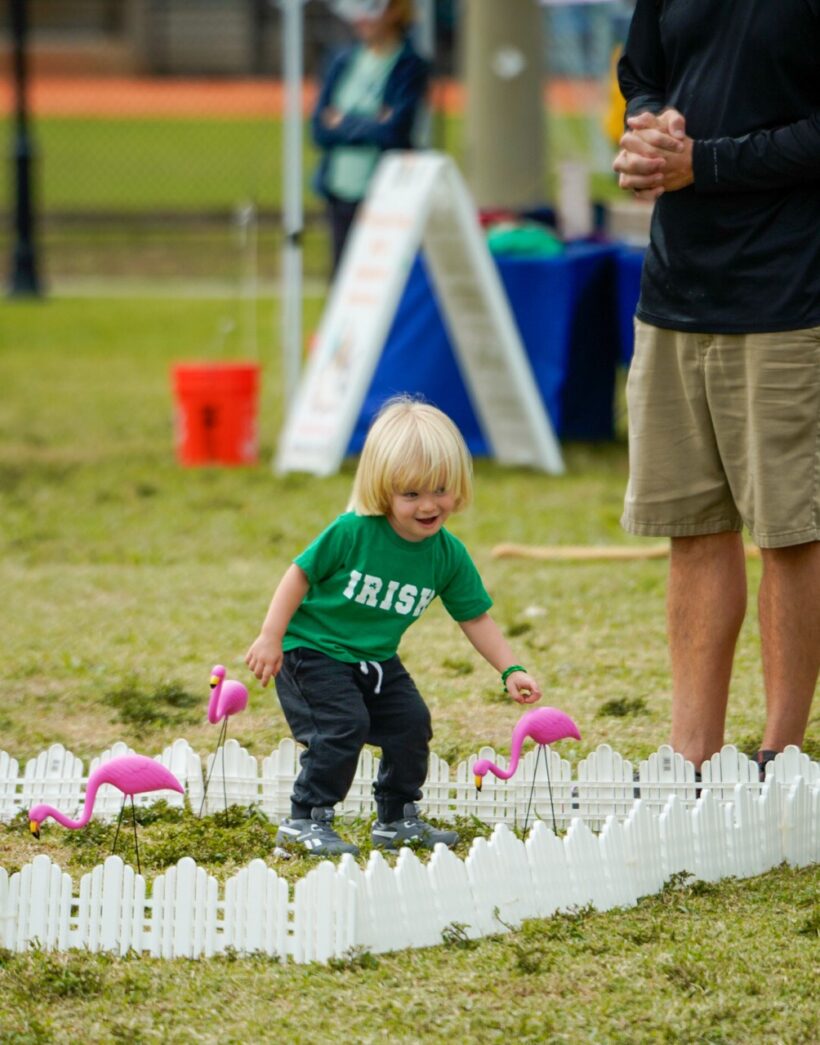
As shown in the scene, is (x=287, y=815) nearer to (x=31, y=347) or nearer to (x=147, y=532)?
(x=147, y=532)

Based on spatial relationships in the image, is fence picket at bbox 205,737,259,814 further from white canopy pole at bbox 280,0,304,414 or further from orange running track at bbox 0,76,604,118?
orange running track at bbox 0,76,604,118

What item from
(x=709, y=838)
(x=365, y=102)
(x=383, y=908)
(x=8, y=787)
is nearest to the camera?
(x=383, y=908)

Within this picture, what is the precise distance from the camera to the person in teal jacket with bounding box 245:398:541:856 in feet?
11.7

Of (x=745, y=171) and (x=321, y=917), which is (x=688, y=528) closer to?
(x=745, y=171)

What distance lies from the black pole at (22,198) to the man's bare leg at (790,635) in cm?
1286

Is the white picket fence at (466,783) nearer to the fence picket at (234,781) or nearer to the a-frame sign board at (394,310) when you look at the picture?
the fence picket at (234,781)

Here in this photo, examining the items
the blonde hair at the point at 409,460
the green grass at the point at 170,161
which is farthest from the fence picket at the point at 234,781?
the green grass at the point at 170,161

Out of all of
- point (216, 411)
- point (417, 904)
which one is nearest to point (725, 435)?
point (417, 904)

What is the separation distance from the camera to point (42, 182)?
26.8m

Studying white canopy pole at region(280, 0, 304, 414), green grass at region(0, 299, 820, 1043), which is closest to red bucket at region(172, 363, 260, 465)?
green grass at region(0, 299, 820, 1043)

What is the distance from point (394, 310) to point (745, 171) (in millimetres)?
4769

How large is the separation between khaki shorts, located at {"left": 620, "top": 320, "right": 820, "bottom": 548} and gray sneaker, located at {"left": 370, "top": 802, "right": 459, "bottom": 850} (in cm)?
84

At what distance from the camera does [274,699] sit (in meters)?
4.79

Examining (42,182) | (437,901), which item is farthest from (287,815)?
(42,182)
